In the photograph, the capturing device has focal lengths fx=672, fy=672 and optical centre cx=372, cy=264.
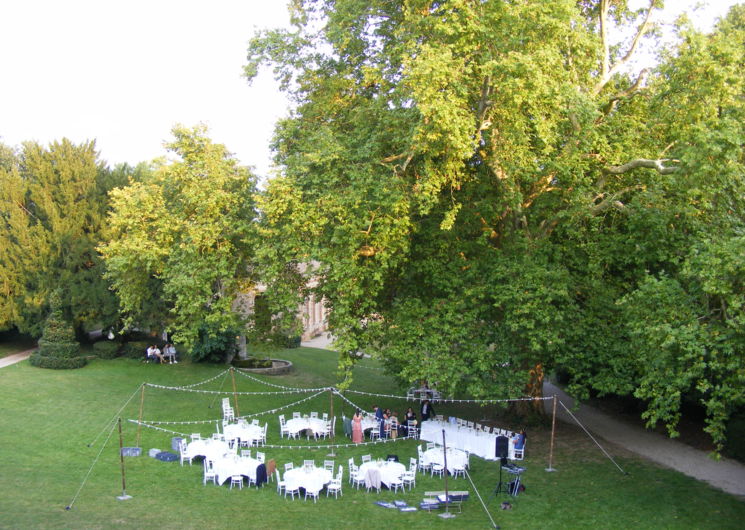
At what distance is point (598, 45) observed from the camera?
808 inches

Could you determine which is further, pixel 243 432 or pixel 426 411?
pixel 426 411

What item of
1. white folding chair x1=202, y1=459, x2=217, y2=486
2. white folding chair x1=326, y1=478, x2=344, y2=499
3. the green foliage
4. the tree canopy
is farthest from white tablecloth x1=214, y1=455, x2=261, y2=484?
the green foliage

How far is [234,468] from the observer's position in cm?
1844

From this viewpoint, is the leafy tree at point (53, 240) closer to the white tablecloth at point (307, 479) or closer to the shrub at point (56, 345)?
the shrub at point (56, 345)

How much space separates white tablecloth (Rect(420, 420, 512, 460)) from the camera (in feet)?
71.4

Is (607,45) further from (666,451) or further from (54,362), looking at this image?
(54,362)

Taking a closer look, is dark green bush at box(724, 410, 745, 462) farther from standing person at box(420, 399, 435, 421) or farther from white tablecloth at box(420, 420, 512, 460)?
standing person at box(420, 399, 435, 421)

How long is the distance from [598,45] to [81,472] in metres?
19.7

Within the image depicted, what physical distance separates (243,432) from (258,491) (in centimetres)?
464

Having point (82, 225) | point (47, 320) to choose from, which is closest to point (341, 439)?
point (47, 320)

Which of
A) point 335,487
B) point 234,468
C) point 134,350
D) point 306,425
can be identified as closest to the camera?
point 335,487

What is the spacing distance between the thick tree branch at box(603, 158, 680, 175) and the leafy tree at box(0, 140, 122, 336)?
82.0 feet

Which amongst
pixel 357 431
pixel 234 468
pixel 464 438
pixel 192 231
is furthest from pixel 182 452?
pixel 464 438

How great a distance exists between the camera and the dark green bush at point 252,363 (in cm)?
3749
